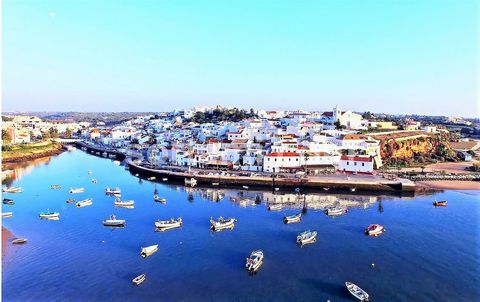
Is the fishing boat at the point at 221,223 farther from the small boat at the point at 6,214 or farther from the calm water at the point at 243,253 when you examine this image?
the small boat at the point at 6,214

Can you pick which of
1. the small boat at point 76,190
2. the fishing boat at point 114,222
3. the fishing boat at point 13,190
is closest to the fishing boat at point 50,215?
the fishing boat at point 114,222

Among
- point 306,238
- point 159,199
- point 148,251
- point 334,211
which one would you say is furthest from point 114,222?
point 334,211

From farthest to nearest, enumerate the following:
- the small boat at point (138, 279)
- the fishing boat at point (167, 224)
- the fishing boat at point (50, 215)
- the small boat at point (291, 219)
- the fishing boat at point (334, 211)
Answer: the fishing boat at point (334, 211), the fishing boat at point (50, 215), the small boat at point (291, 219), the fishing boat at point (167, 224), the small boat at point (138, 279)

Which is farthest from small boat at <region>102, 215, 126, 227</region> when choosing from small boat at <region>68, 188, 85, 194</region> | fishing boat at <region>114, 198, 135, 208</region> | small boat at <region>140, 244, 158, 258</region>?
small boat at <region>68, 188, 85, 194</region>

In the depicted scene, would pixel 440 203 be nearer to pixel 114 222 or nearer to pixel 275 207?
pixel 275 207

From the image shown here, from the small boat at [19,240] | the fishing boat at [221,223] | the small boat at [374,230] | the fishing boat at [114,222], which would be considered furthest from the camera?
the fishing boat at [114,222]

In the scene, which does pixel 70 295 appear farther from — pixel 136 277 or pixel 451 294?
pixel 451 294
